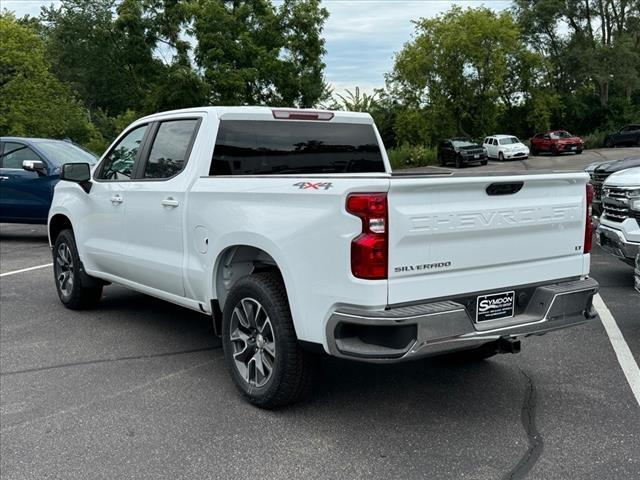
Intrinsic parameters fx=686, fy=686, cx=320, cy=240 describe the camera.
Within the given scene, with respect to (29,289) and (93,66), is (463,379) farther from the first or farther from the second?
(93,66)

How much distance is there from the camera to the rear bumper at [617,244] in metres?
6.86

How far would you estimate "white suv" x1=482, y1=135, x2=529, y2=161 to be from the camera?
4112cm

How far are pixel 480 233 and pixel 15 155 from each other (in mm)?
10549

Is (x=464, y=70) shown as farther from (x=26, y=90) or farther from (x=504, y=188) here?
(x=504, y=188)

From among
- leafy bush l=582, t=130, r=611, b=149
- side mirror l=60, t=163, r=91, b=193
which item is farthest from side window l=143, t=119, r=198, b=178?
leafy bush l=582, t=130, r=611, b=149

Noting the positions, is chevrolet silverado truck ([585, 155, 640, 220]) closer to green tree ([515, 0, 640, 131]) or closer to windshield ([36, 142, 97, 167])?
windshield ([36, 142, 97, 167])

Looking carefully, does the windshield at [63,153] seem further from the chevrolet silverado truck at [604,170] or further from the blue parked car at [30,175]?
the chevrolet silverado truck at [604,170]

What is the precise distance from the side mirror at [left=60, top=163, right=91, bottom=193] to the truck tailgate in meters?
3.83

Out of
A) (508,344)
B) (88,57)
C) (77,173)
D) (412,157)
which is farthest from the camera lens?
(88,57)

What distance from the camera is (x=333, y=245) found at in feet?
11.9

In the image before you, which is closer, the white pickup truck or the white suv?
the white pickup truck

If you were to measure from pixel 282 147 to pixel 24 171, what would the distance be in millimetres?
8170

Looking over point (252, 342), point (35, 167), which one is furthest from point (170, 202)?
point (35, 167)

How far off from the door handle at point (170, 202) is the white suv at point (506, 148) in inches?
1508
